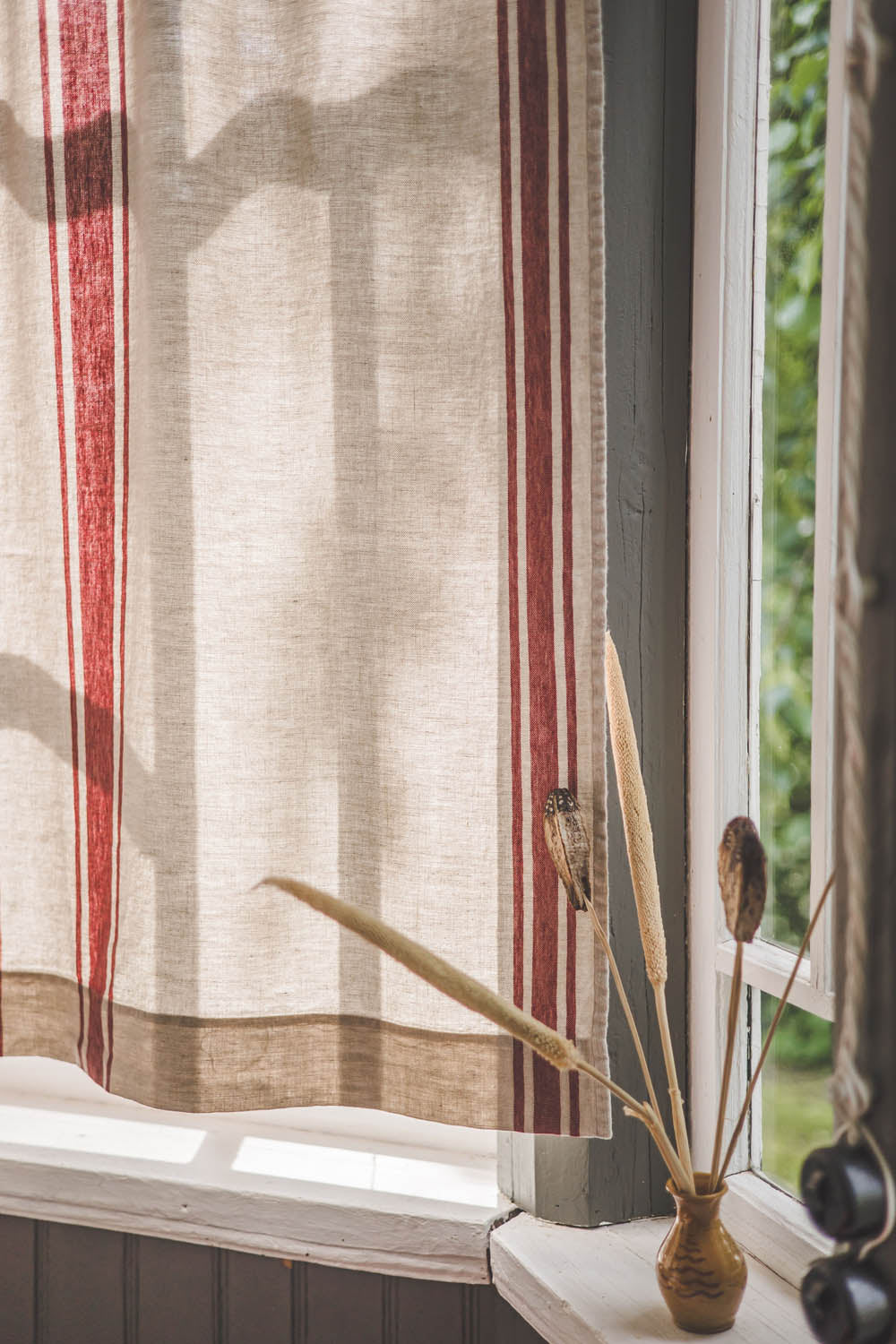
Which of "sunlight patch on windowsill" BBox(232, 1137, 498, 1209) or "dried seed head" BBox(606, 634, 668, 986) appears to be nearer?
"dried seed head" BBox(606, 634, 668, 986)

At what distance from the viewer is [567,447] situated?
87 centimetres

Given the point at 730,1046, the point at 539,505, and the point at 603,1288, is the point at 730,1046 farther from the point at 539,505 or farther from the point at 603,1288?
the point at 539,505

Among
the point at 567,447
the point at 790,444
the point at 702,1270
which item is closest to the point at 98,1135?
the point at 702,1270

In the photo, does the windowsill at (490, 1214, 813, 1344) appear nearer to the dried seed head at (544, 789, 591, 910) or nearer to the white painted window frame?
the white painted window frame

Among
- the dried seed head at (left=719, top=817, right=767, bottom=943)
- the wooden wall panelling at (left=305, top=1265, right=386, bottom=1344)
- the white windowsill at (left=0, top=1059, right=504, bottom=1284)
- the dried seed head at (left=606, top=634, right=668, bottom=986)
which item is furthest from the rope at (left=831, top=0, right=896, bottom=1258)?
the wooden wall panelling at (left=305, top=1265, right=386, bottom=1344)

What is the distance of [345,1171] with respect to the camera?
110 centimetres

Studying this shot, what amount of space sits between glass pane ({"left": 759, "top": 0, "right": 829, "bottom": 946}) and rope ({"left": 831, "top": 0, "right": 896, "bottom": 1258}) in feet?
1.50

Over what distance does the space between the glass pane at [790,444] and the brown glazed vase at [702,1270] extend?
240 mm

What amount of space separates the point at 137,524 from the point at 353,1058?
0.57m

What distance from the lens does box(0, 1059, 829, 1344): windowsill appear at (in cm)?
86

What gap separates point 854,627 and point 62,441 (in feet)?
2.86

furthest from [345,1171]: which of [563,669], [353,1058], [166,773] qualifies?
[563,669]

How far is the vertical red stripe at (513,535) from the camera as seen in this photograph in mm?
869

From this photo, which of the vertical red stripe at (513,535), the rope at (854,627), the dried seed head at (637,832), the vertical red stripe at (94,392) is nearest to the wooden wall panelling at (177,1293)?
the vertical red stripe at (94,392)
